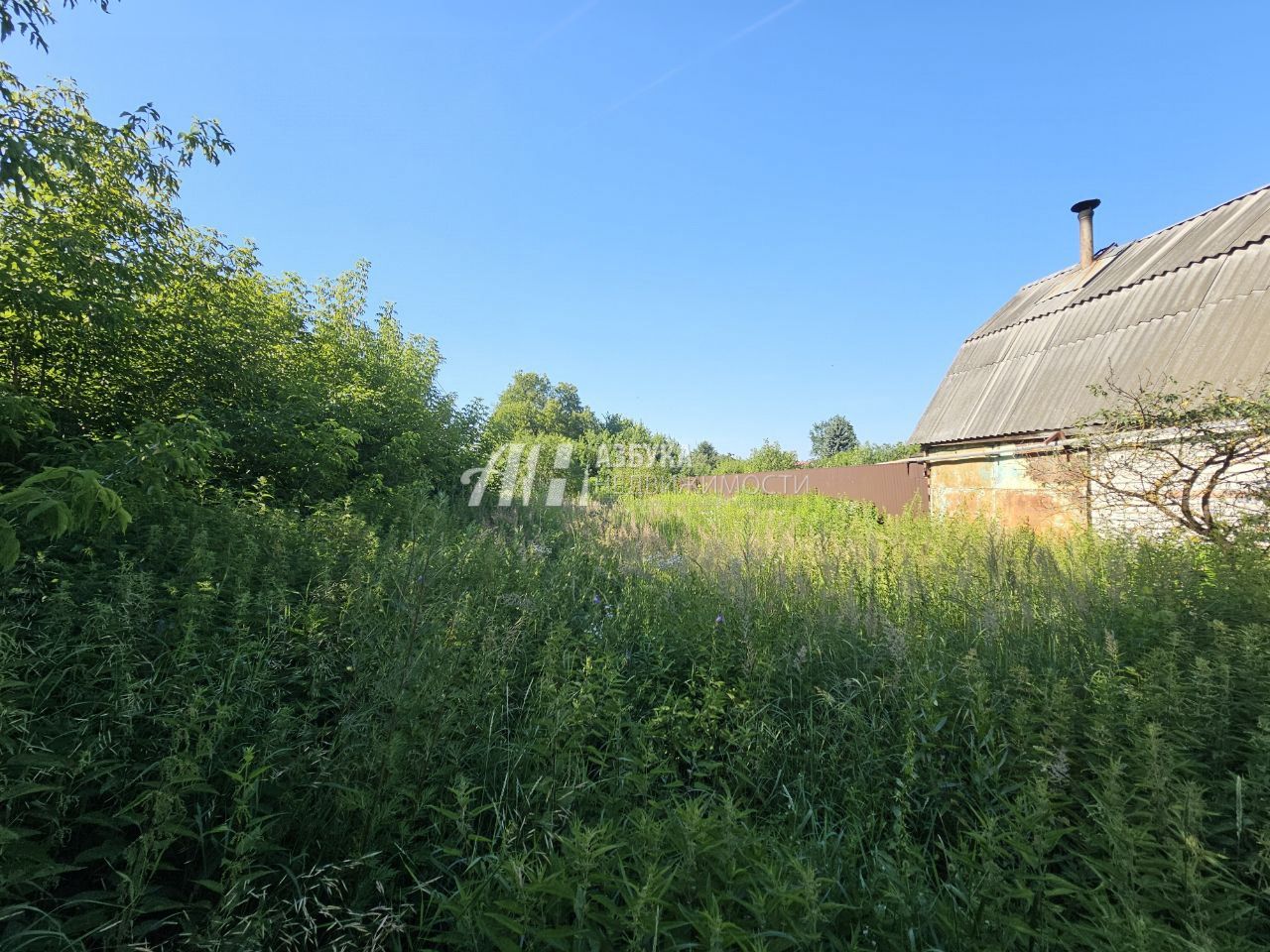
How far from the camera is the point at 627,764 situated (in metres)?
2.08

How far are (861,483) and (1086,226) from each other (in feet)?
24.5

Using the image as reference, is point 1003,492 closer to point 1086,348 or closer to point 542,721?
point 1086,348

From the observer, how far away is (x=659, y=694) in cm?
261

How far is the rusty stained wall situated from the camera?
23.8 feet

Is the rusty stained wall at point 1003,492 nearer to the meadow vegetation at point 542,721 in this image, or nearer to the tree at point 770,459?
the meadow vegetation at point 542,721

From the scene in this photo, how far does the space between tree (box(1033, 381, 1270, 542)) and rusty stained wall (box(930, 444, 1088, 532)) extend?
0.48m

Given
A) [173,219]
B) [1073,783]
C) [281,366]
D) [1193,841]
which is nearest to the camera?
[1193,841]

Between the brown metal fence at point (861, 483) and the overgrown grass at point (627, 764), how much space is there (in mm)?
8544

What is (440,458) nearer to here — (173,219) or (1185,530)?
(173,219)

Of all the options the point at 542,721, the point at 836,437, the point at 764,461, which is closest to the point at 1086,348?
the point at 542,721

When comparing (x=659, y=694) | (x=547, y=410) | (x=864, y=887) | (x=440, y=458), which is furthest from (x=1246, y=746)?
(x=547, y=410)

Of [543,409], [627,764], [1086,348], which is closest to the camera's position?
[627,764]

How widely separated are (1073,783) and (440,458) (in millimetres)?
9937

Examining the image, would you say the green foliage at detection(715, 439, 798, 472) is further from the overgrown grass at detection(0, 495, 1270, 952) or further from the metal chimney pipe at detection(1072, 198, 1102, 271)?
the overgrown grass at detection(0, 495, 1270, 952)
